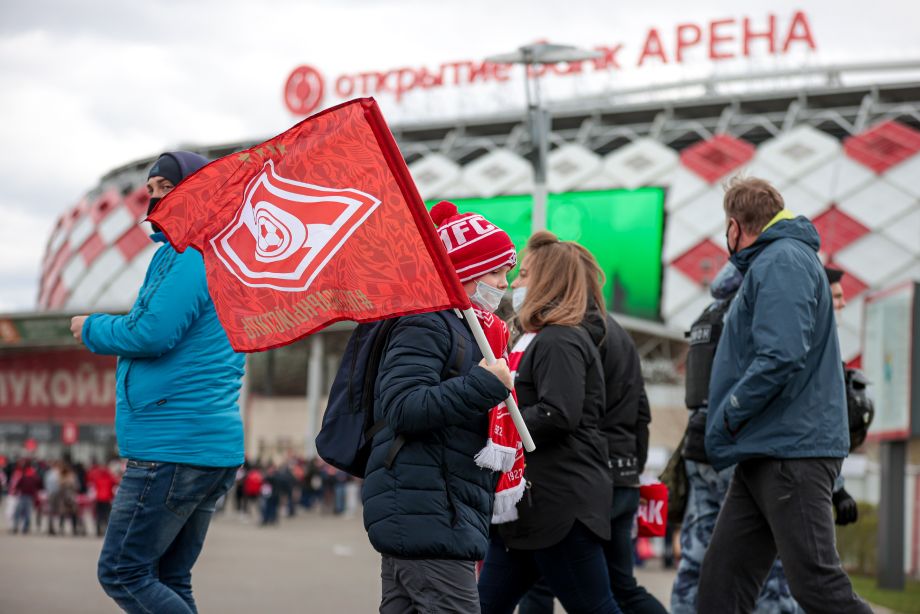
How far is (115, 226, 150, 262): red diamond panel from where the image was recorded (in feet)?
185

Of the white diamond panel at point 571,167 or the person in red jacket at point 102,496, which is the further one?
the white diamond panel at point 571,167

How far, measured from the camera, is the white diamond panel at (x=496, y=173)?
4812 centimetres

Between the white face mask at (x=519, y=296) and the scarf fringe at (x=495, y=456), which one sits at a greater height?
the white face mask at (x=519, y=296)

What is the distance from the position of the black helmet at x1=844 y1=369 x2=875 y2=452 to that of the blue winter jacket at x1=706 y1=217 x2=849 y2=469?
47.4 inches

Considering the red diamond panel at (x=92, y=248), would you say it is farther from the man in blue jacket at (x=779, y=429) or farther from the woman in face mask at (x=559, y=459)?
the man in blue jacket at (x=779, y=429)

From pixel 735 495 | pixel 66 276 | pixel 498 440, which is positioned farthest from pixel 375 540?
pixel 66 276

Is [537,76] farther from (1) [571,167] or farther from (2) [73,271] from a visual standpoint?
(2) [73,271]

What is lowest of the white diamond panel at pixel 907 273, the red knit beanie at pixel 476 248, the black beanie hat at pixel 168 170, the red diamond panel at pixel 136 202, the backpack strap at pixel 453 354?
the backpack strap at pixel 453 354

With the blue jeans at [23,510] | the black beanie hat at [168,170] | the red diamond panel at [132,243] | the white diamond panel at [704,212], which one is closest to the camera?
the black beanie hat at [168,170]

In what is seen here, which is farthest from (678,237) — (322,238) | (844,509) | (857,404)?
(322,238)

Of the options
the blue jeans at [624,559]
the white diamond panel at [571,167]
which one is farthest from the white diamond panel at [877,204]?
the blue jeans at [624,559]

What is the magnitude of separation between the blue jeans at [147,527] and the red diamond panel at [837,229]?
3838 centimetres

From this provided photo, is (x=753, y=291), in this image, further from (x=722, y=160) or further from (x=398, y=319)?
(x=722, y=160)

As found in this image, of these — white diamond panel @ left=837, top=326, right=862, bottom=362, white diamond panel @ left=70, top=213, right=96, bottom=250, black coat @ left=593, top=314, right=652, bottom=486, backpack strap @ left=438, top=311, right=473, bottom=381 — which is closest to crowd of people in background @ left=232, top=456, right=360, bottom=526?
white diamond panel @ left=837, top=326, right=862, bottom=362
